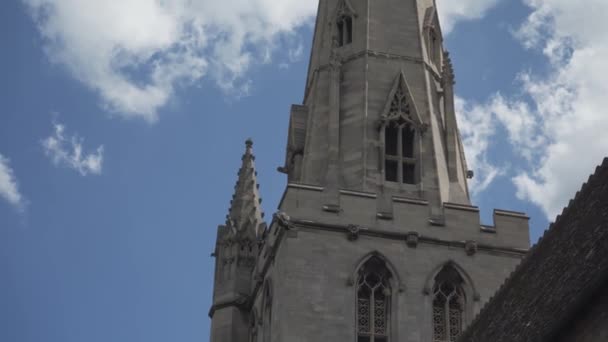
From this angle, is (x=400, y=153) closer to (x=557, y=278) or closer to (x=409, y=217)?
(x=409, y=217)

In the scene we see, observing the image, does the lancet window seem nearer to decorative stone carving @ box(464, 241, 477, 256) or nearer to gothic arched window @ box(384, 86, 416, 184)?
gothic arched window @ box(384, 86, 416, 184)

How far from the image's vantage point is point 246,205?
2706cm

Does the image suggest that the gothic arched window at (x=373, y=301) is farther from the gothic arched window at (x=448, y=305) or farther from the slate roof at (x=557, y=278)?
the slate roof at (x=557, y=278)

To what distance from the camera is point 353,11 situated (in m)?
27.6

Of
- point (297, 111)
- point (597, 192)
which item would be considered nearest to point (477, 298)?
point (297, 111)

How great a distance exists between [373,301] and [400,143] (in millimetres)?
4380

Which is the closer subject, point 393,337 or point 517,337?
point 517,337

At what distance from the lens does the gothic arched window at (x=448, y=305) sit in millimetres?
22078

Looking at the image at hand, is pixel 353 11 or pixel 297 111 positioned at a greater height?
pixel 353 11

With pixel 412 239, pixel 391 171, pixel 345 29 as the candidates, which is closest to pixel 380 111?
pixel 391 171

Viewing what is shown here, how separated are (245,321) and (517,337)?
41.9ft

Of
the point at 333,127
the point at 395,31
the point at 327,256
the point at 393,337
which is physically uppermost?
the point at 395,31

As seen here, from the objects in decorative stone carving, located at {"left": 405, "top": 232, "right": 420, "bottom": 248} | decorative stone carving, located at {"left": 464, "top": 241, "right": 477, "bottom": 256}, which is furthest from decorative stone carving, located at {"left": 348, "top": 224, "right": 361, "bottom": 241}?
decorative stone carving, located at {"left": 464, "top": 241, "right": 477, "bottom": 256}

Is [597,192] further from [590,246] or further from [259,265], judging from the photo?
[259,265]
